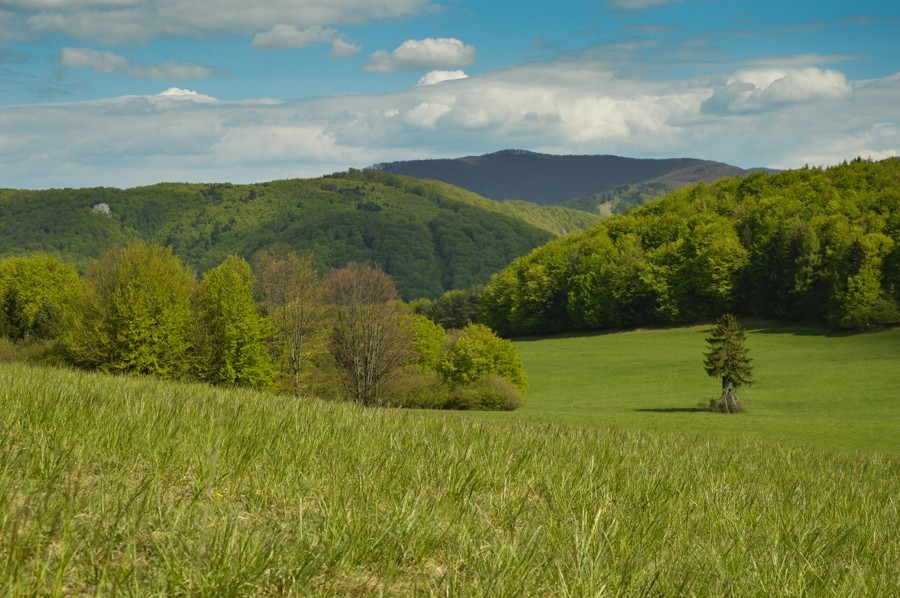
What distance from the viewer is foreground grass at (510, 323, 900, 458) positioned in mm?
43188

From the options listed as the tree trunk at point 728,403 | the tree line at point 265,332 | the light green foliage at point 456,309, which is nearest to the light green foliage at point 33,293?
the tree line at point 265,332

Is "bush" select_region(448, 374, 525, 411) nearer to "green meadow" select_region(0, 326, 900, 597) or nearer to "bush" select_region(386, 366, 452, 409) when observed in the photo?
"bush" select_region(386, 366, 452, 409)

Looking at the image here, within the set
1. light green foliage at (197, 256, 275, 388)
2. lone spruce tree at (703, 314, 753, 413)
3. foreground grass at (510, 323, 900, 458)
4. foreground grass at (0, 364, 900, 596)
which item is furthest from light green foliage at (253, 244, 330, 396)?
foreground grass at (0, 364, 900, 596)

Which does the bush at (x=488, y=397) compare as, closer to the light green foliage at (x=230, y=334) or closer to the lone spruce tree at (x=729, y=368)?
the lone spruce tree at (x=729, y=368)

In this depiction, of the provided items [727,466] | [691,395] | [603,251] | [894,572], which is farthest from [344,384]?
[603,251]

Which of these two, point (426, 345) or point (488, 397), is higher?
point (426, 345)

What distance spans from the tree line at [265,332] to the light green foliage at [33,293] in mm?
271

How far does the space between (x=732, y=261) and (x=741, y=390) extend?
35.9m

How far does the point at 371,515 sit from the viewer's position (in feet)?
13.2

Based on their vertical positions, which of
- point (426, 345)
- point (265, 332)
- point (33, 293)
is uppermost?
point (33, 293)

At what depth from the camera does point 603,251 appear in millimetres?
113250

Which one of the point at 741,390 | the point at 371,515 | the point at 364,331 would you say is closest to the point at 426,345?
the point at 364,331

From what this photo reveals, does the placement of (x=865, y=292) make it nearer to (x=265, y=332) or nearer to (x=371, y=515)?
(x=265, y=332)

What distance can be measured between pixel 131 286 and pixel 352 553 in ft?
139
